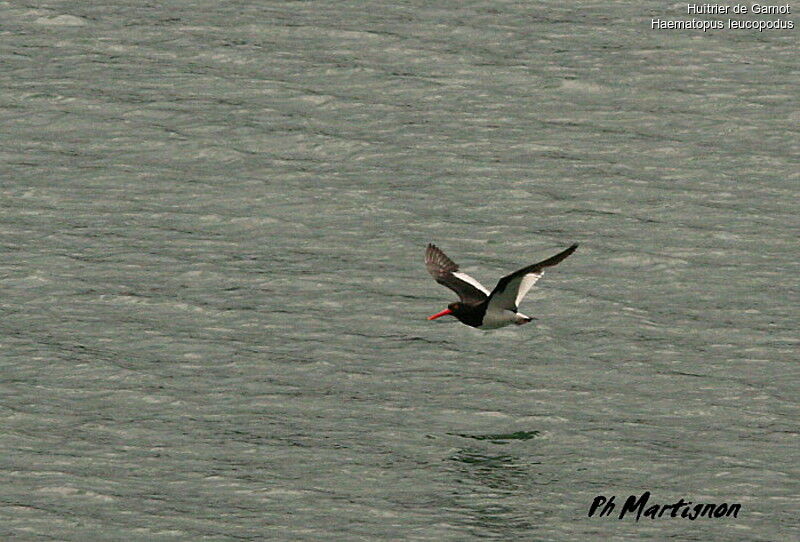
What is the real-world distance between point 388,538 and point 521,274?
4.52 meters

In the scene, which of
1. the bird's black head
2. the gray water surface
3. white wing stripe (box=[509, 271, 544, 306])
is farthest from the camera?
the bird's black head

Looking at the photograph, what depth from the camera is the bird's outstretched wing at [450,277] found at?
1194 inches

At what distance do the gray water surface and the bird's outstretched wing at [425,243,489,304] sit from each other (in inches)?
49.8

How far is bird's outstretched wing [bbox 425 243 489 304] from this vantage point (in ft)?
99.5

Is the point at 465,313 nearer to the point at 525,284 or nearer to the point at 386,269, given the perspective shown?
the point at 525,284

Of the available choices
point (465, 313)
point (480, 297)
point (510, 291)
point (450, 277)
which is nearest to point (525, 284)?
point (510, 291)

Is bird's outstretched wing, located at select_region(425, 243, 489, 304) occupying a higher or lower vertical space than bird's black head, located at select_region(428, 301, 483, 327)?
higher

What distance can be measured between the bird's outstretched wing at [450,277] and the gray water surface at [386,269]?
4.15 ft

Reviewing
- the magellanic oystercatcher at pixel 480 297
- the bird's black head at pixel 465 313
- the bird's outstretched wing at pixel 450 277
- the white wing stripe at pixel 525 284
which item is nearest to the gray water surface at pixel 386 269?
the bird's black head at pixel 465 313

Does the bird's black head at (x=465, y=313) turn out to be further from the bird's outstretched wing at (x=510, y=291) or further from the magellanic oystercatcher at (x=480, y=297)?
the bird's outstretched wing at (x=510, y=291)

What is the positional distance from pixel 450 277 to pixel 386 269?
396 centimetres

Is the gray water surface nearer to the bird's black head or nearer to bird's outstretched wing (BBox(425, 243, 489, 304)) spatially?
the bird's black head

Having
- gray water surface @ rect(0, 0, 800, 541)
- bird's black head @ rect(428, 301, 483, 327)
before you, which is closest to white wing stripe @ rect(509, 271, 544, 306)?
bird's black head @ rect(428, 301, 483, 327)

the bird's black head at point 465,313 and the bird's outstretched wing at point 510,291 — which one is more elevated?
the bird's outstretched wing at point 510,291
